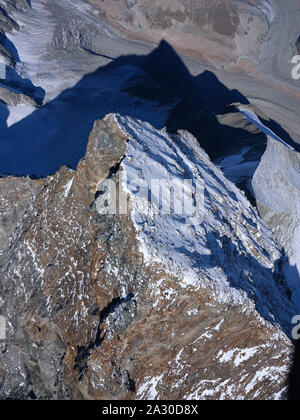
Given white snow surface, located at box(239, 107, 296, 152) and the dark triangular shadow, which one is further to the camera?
white snow surface, located at box(239, 107, 296, 152)

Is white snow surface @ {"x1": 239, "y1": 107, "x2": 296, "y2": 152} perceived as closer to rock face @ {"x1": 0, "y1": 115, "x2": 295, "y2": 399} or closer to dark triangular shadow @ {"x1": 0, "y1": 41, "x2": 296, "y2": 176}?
dark triangular shadow @ {"x1": 0, "y1": 41, "x2": 296, "y2": 176}

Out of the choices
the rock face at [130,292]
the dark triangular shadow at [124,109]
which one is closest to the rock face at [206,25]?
the dark triangular shadow at [124,109]

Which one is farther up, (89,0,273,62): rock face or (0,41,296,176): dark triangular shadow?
(89,0,273,62): rock face

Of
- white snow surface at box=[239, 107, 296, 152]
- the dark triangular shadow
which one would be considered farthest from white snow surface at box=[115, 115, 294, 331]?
white snow surface at box=[239, 107, 296, 152]

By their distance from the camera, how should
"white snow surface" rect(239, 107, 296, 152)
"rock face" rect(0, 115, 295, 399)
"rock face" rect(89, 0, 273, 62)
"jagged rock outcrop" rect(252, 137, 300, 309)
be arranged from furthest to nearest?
"rock face" rect(89, 0, 273, 62), "white snow surface" rect(239, 107, 296, 152), "jagged rock outcrop" rect(252, 137, 300, 309), "rock face" rect(0, 115, 295, 399)

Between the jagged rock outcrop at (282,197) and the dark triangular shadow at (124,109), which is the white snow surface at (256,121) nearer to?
the dark triangular shadow at (124,109)

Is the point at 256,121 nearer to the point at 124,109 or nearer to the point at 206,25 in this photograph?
the point at 124,109

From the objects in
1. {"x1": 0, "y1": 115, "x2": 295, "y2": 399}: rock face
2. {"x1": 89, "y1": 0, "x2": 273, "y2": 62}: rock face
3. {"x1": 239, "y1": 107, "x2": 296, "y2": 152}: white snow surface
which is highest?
{"x1": 89, "y1": 0, "x2": 273, "y2": 62}: rock face

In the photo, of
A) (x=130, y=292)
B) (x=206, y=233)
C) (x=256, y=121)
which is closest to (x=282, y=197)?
(x=206, y=233)

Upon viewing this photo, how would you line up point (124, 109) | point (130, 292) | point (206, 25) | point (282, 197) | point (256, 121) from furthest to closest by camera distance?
1. point (206, 25)
2. point (124, 109)
3. point (256, 121)
4. point (282, 197)
5. point (130, 292)
